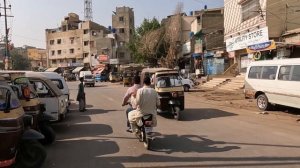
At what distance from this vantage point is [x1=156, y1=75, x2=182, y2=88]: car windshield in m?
15.9

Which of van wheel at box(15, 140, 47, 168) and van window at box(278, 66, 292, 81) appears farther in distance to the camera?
van window at box(278, 66, 292, 81)

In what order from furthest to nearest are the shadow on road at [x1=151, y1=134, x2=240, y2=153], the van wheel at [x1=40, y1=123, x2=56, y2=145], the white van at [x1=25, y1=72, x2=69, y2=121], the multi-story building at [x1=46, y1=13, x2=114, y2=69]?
1. the multi-story building at [x1=46, y1=13, x2=114, y2=69]
2. the white van at [x1=25, y1=72, x2=69, y2=121]
3. the van wheel at [x1=40, y1=123, x2=56, y2=145]
4. the shadow on road at [x1=151, y1=134, x2=240, y2=153]

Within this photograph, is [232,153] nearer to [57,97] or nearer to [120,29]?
[57,97]

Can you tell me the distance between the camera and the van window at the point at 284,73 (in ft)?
51.3

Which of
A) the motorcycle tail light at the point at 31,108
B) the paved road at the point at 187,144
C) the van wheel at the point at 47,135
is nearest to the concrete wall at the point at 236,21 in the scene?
the paved road at the point at 187,144

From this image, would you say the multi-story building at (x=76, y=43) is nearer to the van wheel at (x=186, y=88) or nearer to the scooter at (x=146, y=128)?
the van wheel at (x=186, y=88)

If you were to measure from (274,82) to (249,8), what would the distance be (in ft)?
54.4

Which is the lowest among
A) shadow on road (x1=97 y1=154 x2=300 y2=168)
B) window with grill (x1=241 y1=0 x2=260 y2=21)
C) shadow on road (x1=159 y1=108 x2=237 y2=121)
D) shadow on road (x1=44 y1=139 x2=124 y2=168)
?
shadow on road (x1=44 y1=139 x2=124 y2=168)

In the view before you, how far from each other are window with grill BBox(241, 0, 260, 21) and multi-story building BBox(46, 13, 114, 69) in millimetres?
56222

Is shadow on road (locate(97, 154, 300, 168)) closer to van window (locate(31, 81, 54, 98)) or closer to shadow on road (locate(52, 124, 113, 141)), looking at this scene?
shadow on road (locate(52, 124, 113, 141))

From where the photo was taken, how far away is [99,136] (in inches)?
464

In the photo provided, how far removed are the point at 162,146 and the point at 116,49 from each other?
7883cm

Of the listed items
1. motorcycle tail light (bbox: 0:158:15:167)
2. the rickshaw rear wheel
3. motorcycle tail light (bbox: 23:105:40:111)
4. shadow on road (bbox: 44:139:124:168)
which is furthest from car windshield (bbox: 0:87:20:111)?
the rickshaw rear wheel

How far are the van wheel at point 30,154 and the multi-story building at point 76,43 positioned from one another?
7910cm
